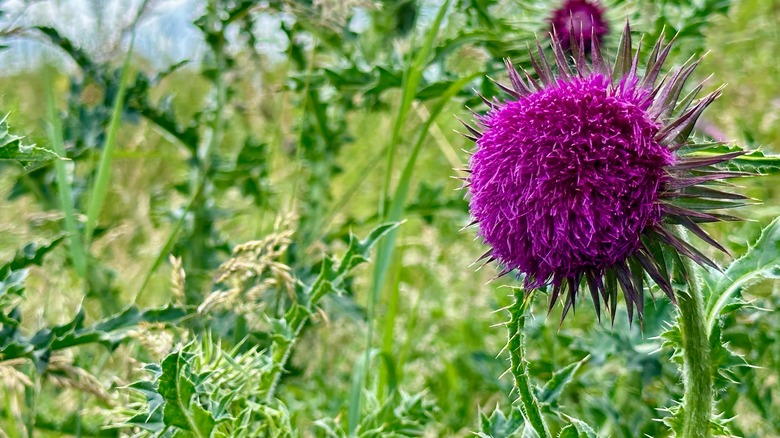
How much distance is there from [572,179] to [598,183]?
0.06 m

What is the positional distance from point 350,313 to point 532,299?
142cm

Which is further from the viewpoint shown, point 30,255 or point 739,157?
point 30,255

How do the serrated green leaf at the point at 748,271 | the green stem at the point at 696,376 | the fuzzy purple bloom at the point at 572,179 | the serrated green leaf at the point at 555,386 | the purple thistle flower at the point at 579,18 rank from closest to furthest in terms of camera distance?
the fuzzy purple bloom at the point at 572,179 → the green stem at the point at 696,376 → the serrated green leaf at the point at 748,271 → the serrated green leaf at the point at 555,386 → the purple thistle flower at the point at 579,18

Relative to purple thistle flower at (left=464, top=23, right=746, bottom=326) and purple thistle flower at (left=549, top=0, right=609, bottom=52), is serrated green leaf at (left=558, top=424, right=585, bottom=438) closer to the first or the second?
purple thistle flower at (left=464, top=23, right=746, bottom=326)

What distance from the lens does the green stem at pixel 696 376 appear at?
1885mm

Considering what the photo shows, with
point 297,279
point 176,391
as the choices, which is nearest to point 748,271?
point 297,279

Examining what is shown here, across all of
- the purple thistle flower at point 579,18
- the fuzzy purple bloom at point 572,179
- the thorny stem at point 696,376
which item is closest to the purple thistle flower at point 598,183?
the fuzzy purple bloom at point 572,179

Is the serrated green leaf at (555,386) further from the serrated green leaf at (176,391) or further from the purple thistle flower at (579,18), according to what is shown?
the purple thistle flower at (579,18)

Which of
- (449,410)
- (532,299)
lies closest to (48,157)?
(532,299)

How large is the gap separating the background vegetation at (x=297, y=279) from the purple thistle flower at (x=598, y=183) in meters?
0.31

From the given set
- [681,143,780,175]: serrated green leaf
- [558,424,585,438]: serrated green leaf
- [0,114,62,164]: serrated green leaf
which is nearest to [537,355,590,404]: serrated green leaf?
[558,424,585,438]: serrated green leaf

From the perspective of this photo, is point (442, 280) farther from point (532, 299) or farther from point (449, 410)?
point (532, 299)

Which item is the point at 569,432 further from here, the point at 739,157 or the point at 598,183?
the point at 739,157

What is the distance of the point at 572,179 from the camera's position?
5.81 feet
